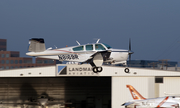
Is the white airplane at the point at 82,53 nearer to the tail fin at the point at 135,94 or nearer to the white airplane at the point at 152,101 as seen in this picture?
the tail fin at the point at 135,94

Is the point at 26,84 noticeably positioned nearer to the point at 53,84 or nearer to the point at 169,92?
the point at 53,84

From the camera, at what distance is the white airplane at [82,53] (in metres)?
29.5

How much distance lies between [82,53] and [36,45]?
4.72 metres

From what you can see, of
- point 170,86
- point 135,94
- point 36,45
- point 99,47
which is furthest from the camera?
point 170,86

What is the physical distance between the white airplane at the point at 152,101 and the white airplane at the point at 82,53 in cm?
611

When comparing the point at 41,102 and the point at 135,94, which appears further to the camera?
the point at 41,102

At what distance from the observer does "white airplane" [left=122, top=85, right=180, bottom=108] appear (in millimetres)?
34016

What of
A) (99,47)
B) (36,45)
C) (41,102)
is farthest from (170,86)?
(41,102)

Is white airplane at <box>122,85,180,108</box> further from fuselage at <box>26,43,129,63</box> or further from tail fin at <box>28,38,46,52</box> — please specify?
tail fin at <box>28,38,46,52</box>

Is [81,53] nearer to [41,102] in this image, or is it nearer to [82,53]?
[82,53]

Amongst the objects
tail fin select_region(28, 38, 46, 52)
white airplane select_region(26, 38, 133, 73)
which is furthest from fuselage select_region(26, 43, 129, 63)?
tail fin select_region(28, 38, 46, 52)

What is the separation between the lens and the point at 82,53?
3012cm

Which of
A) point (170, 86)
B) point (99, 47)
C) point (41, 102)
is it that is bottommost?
point (41, 102)

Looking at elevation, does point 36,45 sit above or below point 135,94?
above
